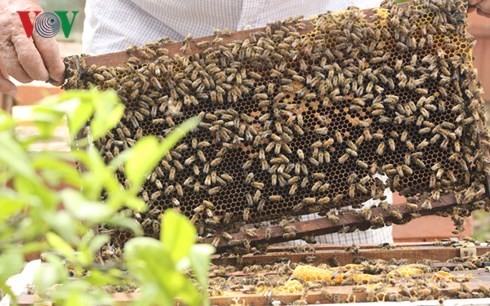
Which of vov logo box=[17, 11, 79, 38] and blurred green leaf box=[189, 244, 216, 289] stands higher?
vov logo box=[17, 11, 79, 38]

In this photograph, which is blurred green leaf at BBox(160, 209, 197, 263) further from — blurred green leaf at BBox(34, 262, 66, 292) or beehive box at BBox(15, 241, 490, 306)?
beehive box at BBox(15, 241, 490, 306)

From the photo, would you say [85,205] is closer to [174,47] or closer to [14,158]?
[14,158]

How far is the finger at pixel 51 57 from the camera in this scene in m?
3.78

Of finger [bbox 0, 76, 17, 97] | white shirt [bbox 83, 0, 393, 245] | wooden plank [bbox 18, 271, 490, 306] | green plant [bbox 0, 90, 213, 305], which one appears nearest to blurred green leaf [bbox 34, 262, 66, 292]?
green plant [bbox 0, 90, 213, 305]

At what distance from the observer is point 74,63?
3.76 metres

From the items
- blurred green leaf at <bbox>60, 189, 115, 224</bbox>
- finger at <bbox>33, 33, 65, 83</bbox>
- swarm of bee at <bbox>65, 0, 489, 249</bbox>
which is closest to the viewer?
blurred green leaf at <bbox>60, 189, 115, 224</bbox>

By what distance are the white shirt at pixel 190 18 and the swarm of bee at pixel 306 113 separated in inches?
22.7

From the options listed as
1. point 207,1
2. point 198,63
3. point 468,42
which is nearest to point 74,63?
point 198,63

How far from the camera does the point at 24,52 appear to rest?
386 centimetres

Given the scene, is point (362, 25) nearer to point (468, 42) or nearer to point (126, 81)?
point (468, 42)

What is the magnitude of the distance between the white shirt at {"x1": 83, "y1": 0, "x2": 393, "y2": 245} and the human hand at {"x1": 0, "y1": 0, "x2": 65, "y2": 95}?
0.64 m

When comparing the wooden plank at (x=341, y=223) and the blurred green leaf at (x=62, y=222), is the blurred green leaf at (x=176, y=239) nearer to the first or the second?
the blurred green leaf at (x=62, y=222)

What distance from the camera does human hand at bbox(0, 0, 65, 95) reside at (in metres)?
3.82

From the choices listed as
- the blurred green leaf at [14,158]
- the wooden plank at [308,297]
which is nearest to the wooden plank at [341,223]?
the wooden plank at [308,297]
